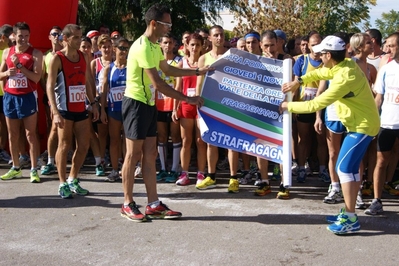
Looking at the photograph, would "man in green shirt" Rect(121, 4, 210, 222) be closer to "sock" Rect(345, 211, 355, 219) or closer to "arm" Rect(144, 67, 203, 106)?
"arm" Rect(144, 67, 203, 106)

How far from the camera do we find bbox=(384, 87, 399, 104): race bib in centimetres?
630

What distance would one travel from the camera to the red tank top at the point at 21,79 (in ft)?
26.4

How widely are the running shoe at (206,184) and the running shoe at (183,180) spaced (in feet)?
0.87

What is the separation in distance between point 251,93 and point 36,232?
118 inches

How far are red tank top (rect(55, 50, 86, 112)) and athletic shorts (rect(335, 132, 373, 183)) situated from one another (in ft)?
11.1

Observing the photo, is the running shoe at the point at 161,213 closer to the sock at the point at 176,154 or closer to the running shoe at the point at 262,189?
the running shoe at the point at 262,189

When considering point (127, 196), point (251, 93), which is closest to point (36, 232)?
point (127, 196)

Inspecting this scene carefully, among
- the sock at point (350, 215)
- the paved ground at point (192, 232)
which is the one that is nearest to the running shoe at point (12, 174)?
the paved ground at point (192, 232)

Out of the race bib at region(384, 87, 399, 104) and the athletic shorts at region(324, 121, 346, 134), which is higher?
the race bib at region(384, 87, 399, 104)

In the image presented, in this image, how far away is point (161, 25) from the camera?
231 inches

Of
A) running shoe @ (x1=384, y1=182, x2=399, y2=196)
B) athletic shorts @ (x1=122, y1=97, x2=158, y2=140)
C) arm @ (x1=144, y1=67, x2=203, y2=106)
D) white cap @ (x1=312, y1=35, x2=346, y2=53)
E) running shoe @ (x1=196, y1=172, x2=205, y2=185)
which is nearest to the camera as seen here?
white cap @ (x1=312, y1=35, x2=346, y2=53)

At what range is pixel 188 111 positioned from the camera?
7750mm

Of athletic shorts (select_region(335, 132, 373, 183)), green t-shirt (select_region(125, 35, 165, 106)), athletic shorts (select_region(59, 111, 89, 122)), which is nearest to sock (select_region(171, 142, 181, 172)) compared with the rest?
athletic shorts (select_region(59, 111, 89, 122))

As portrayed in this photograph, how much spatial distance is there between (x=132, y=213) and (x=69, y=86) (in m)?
1.98
